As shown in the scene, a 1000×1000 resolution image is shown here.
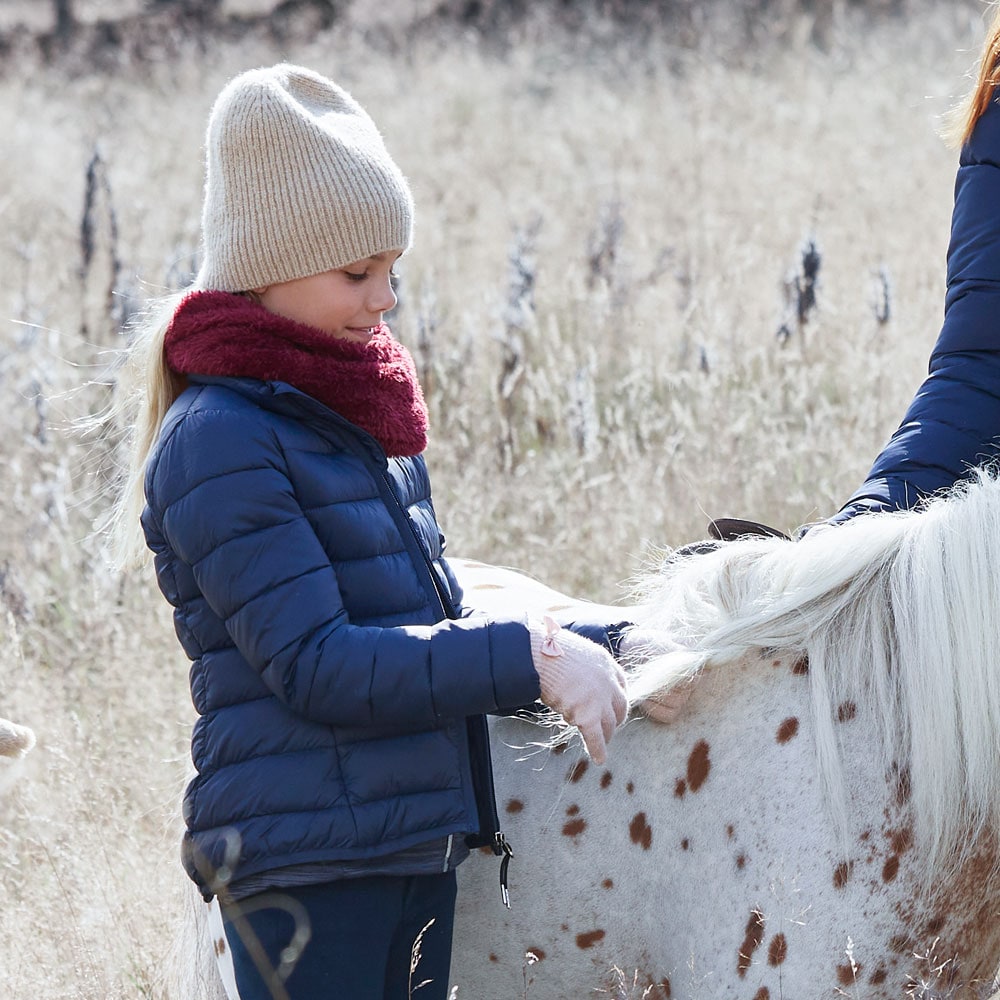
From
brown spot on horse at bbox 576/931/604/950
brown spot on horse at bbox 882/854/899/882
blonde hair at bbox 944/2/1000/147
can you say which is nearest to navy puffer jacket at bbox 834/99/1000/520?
blonde hair at bbox 944/2/1000/147

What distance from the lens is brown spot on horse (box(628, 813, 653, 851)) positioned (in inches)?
80.4

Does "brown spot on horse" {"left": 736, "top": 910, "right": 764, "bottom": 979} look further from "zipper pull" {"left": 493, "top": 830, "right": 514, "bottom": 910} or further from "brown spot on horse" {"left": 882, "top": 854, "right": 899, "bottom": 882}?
"zipper pull" {"left": 493, "top": 830, "right": 514, "bottom": 910}

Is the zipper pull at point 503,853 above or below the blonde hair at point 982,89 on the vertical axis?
below

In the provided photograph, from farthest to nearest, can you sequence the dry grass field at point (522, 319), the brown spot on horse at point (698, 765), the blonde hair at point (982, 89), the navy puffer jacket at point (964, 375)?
1. the dry grass field at point (522, 319)
2. the blonde hair at point (982, 89)
3. the navy puffer jacket at point (964, 375)
4. the brown spot on horse at point (698, 765)

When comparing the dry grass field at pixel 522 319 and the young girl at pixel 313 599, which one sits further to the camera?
the dry grass field at pixel 522 319

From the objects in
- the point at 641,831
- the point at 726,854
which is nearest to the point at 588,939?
the point at 641,831

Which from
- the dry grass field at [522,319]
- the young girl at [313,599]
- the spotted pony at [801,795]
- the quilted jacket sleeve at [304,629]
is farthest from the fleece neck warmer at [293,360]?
the dry grass field at [522,319]

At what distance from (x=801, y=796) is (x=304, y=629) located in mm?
727

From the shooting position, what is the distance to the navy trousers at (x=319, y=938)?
1.91 m

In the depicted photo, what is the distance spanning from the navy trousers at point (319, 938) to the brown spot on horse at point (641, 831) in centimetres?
34

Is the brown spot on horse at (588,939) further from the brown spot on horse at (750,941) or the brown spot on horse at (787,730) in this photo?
the brown spot on horse at (787,730)

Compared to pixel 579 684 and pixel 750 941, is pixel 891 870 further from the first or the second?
pixel 579 684

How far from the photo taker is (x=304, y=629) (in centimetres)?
178

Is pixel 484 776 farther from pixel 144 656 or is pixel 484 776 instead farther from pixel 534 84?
pixel 534 84
